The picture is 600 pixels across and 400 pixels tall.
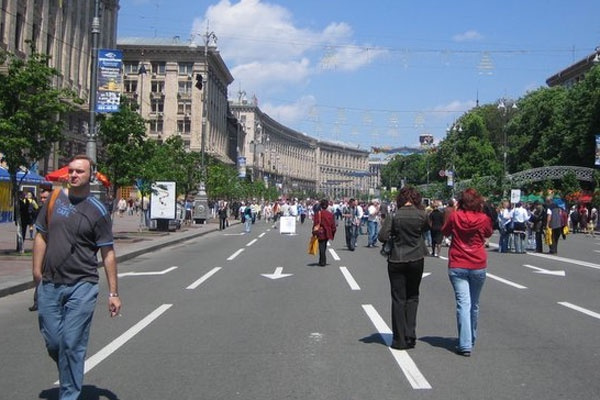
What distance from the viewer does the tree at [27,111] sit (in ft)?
60.9

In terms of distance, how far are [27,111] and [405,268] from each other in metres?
13.8

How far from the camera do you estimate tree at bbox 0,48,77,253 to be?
18562 mm

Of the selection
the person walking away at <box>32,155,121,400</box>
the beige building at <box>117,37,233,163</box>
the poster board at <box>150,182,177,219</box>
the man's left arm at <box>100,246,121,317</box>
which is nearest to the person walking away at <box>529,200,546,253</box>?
the poster board at <box>150,182,177,219</box>

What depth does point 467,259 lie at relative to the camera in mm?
8086

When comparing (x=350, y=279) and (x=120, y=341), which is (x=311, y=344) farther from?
(x=350, y=279)

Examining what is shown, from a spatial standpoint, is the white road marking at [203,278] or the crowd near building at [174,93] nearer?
the white road marking at [203,278]

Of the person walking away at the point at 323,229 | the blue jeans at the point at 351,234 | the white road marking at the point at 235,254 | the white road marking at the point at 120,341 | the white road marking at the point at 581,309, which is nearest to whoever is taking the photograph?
the white road marking at the point at 120,341

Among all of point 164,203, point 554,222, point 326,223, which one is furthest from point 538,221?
point 164,203

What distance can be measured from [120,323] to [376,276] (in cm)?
786

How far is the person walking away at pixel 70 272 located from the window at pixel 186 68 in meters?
94.8

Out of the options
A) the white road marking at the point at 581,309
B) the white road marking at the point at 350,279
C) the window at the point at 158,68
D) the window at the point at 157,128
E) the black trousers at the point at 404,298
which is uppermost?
the window at the point at 158,68

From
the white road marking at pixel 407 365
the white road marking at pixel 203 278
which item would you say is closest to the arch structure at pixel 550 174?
the white road marking at pixel 203 278

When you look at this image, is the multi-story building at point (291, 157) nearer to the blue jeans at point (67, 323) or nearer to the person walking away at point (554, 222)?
the person walking away at point (554, 222)

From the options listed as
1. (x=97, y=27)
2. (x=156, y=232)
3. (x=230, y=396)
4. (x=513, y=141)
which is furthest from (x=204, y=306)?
(x=513, y=141)
